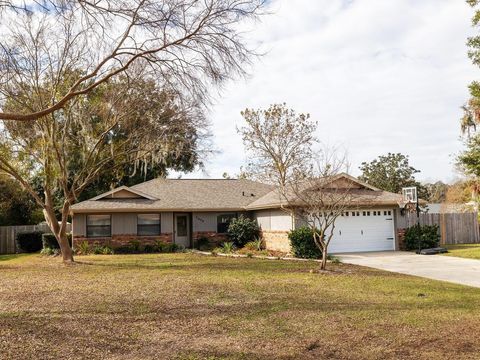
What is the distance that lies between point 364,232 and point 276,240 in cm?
400

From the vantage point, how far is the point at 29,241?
85.4ft

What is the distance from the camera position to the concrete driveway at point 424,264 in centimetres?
1246

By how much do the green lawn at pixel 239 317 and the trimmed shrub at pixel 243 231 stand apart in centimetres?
1061

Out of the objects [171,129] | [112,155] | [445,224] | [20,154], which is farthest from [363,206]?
[20,154]

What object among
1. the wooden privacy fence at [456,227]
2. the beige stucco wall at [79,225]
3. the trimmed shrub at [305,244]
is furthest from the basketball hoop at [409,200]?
the beige stucco wall at [79,225]

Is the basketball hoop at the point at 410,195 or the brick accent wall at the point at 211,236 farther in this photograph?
the brick accent wall at the point at 211,236

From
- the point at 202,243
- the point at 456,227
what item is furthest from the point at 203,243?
the point at 456,227

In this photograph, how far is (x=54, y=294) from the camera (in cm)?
1030

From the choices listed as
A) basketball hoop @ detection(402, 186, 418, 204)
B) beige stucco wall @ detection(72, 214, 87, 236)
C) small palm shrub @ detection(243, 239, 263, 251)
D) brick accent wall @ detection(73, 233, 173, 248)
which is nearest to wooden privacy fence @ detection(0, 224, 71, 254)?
beige stucco wall @ detection(72, 214, 87, 236)

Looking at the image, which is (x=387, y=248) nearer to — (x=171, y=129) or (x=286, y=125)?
(x=171, y=129)

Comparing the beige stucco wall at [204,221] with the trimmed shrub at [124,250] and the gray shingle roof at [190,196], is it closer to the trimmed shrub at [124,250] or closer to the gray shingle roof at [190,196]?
the gray shingle roof at [190,196]

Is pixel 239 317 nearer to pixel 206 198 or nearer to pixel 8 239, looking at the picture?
pixel 206 198

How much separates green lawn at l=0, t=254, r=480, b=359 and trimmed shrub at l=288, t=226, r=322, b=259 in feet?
16.3

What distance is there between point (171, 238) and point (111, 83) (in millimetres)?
10300
